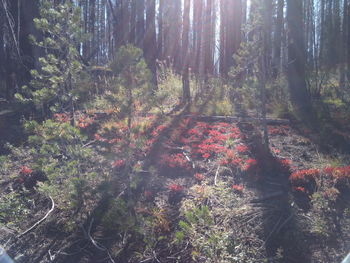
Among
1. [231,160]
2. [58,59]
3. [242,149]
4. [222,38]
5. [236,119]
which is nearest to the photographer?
[58,59]

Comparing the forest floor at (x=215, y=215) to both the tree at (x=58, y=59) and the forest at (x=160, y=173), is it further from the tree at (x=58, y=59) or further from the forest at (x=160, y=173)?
the tree at (x=58, y=59)

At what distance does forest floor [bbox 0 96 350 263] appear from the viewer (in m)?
3.59

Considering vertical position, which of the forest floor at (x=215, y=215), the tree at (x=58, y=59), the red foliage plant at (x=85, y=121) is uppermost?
the tree at (x=58, y=59)

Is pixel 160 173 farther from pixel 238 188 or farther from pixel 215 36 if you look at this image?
pixel 215 36

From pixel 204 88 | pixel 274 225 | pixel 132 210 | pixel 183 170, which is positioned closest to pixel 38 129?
pixel 132 210

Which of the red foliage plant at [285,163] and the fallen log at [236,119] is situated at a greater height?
the fallen log at [236,119]

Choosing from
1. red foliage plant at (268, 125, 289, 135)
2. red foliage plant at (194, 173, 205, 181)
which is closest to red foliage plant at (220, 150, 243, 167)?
red foliage plant at (194, 173, 205, 181)

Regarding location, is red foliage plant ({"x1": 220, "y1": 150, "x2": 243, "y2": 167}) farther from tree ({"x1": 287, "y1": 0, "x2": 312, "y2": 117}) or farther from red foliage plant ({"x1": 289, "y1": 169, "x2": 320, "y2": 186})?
tree ({"x1": 287, "y1": 0, "x2": 312, "y2": 117})

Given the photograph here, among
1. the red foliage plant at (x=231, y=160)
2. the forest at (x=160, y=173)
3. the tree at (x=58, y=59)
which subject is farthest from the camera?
the red foliage plant at (x=231, y=160)

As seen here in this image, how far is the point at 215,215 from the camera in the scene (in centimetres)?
415

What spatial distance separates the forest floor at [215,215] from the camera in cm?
359

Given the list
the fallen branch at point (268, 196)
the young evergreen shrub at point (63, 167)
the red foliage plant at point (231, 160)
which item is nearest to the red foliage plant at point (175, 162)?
the red foliage plant at point (231, 160)

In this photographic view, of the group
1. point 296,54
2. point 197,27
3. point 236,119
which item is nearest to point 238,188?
point 236,119

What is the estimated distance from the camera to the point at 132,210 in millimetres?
4039
